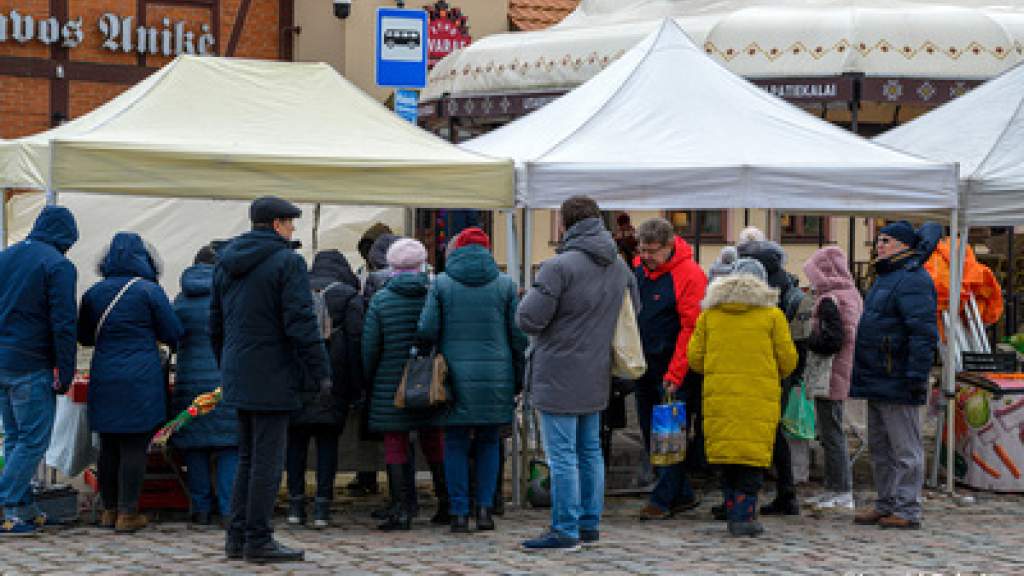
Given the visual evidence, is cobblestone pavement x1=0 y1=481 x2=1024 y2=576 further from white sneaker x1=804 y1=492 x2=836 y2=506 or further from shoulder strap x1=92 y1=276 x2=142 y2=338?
shoulder strap x1=92 y1=276 x2=142 y2=338

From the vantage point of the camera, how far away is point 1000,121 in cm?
1197

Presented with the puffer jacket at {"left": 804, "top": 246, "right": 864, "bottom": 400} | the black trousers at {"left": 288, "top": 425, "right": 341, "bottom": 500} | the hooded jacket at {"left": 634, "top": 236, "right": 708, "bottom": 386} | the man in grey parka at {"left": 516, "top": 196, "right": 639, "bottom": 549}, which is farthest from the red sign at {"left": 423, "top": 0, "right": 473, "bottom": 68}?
the man in grey parka at {"left": 516, "top": 196, "right": 639, "bottom": 549}

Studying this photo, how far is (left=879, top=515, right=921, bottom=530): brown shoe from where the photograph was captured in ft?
30.9

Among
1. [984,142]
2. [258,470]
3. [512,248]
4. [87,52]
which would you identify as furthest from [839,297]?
[87,52]

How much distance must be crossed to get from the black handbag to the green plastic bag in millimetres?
2220

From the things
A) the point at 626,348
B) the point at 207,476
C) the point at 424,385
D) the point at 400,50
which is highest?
the point at 400,50

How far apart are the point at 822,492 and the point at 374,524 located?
3.04 meters

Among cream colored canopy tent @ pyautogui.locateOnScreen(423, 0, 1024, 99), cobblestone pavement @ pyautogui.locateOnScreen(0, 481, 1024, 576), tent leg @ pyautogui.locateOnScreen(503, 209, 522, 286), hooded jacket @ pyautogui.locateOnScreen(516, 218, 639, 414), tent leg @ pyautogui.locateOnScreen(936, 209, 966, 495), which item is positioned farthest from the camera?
cream colored canopy tent @ pyautogui.locateOnScreen(423, 0, 1024, 99)

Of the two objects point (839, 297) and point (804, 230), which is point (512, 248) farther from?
point (804, 230)

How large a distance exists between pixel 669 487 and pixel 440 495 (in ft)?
→ 4.43

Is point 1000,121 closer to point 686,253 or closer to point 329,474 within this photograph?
point 686,253

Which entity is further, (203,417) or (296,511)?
(296,511)

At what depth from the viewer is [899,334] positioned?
930cm

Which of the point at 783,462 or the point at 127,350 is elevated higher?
the point at 127,350
